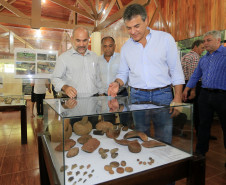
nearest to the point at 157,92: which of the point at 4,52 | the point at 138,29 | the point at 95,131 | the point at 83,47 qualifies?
the point at 138,29

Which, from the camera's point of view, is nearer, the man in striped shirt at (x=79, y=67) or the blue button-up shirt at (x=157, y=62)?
the blue button-up shirt at (x=157, y=62)

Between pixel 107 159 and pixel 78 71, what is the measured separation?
157cm

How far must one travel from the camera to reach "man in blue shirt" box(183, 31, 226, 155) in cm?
218

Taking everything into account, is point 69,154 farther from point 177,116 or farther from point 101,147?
point 177,116

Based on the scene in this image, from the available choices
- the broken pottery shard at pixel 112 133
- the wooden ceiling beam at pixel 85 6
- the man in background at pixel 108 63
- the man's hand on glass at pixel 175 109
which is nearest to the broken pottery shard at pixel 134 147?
the broken pottery shard at pixel 112 133

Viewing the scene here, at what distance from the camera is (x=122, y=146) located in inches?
37.9

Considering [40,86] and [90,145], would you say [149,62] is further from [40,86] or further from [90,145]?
[40,86]

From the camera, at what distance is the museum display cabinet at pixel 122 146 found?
732 millimetres

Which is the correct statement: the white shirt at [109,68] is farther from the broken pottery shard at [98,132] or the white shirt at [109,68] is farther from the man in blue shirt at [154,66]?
the broken pottery shard at [98,132]

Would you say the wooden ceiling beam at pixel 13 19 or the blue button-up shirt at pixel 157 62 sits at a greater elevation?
the wooden ceiling beam at pixel 13 19

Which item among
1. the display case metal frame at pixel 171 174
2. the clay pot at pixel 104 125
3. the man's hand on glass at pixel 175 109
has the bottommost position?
the display case metal frame at pixel 171 174

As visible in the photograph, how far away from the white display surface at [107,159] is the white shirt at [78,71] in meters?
1.28

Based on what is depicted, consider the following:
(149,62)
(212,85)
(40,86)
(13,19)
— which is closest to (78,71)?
(149,62)

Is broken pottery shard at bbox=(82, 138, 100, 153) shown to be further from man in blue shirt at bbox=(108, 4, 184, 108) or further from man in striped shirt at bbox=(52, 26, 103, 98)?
man in striped shirt at bbox=(52, 26, 103, 98)
